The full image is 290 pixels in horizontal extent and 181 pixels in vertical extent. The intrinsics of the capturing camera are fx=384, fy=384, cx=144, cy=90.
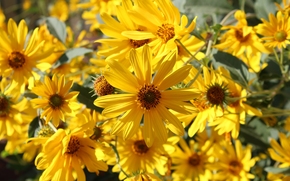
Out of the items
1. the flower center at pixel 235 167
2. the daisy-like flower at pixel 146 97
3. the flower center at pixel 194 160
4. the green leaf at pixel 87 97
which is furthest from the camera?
the flower center at pixel 194 160

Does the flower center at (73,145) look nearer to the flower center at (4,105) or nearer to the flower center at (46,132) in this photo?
the flower center at (46,132)

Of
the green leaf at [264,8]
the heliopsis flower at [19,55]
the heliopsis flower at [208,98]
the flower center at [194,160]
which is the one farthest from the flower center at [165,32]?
the flower center at [194,160]

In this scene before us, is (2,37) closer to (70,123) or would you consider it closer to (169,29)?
(70,123)

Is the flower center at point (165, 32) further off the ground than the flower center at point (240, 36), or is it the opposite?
the flower center at point (240, 36)

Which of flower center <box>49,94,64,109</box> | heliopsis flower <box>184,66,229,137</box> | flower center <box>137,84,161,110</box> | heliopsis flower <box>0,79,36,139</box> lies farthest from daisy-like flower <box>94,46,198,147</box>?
heliopsis flower <box>0,79,36,139</box>

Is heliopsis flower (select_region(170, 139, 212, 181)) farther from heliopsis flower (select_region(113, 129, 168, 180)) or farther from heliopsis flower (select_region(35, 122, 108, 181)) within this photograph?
heliopsis flower (select_region(35, 122, 108, 181))

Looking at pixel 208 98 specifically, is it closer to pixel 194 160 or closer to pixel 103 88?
pixel 103 88

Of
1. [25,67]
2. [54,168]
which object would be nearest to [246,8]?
[25,67]
